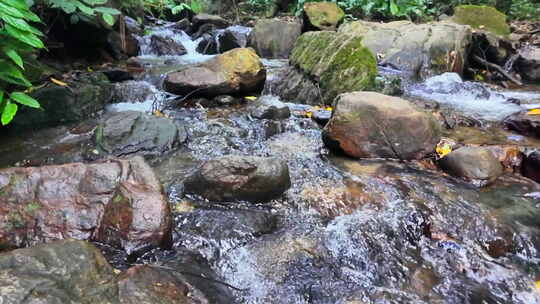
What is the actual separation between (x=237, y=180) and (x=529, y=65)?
28.3 ft

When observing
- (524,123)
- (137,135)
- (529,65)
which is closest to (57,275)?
(137,135)

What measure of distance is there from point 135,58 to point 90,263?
827 cm

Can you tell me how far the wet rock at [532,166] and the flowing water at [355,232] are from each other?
0.67ft

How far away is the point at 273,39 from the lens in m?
10.3

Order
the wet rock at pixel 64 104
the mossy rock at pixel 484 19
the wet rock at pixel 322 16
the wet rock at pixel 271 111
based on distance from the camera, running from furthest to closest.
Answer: the wet rock at pixel 322 16
the mossy rock at pixel 484 19
the wet rock at pixel 271 111
the wet rock at pixel 64 104

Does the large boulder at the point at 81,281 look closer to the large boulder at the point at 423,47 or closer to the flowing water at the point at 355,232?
the flowing water at the point at 355,232

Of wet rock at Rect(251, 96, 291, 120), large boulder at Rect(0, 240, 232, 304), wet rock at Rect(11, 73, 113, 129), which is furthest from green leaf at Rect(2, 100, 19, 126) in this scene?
wet rock at Rect(251, 96, 291, 120)

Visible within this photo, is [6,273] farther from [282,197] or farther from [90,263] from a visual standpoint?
[282,197]

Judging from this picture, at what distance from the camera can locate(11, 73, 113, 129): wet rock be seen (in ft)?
15.0

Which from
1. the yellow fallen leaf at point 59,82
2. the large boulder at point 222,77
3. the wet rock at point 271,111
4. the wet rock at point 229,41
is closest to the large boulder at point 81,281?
the wet rock at point 271,111

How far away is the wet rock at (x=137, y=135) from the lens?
167 inches

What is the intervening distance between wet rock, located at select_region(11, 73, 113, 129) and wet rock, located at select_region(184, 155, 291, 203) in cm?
243

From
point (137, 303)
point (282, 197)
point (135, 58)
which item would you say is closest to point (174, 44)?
point (135, 58)

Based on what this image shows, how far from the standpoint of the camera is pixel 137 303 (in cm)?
179
